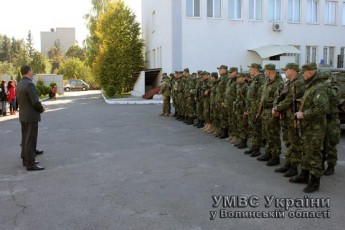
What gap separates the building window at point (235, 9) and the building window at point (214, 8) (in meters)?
0.80

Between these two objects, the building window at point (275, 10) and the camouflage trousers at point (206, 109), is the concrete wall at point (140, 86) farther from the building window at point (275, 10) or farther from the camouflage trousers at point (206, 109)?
the camouflage trousers at point (206, 109)

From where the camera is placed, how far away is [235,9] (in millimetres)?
25406

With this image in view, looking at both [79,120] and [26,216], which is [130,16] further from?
[26,216]

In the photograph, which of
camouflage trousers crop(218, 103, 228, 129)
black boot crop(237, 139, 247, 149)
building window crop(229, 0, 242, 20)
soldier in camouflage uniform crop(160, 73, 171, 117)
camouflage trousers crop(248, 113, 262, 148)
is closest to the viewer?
camouflage trousers crop(248, 113, 262, 148)

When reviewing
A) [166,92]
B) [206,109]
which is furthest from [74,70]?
[206,109]

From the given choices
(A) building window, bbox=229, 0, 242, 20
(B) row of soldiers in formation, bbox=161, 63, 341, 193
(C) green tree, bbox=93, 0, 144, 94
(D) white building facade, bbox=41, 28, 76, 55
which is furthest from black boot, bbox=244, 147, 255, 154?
(D) white building facade, bbox=41, 28, 76, 55

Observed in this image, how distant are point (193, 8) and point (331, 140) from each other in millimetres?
19411

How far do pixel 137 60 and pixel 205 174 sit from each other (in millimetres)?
25981

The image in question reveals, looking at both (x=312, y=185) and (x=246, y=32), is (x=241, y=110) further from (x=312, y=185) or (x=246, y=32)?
(x=246, y=32)

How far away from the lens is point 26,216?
195 inches

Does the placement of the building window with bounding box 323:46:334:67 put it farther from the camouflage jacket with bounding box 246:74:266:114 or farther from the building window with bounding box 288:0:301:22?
the camouflage jacket with bounding box 246:74:266:114

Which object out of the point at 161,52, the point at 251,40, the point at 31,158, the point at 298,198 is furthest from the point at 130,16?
the point at 298,198

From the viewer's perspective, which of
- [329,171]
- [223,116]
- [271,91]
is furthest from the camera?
[223,116]

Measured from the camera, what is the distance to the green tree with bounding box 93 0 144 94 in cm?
3106
